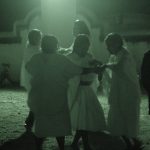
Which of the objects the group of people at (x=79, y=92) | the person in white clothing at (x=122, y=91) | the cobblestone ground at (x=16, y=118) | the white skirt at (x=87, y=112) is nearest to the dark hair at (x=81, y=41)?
the group of people at (x=79, y=92)

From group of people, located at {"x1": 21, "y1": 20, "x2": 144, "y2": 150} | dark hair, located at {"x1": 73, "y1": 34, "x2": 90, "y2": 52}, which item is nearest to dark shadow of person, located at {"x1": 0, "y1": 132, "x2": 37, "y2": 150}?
group of people, located at {"x1": 21, "y1": 20, "x2": 144, "y2": 150}

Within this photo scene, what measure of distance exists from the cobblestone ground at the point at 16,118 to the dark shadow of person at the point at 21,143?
0.48ft

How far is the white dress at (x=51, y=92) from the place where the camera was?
711cm

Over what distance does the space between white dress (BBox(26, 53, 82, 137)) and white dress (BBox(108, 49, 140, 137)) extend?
713mm

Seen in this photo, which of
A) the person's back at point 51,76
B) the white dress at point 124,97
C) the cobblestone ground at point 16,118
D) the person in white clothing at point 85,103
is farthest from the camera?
the cobblestone ground at point 16,118

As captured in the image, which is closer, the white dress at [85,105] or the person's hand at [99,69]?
the person's hand at [99,69]

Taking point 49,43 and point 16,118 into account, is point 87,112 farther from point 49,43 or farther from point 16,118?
point 16,118

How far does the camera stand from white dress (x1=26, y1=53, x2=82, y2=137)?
23.3 ft

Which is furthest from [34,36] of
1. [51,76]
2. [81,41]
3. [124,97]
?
[124,97]

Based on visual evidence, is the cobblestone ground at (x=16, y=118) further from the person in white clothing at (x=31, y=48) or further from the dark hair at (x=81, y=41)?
the dark hair at (x=81, y=41)

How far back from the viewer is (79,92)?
780 cm

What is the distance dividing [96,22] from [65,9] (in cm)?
199

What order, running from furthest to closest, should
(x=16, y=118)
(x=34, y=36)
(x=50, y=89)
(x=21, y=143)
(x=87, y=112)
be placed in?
(x=16, y=118) < (x=34, y=36) < (x=21, y=143) < (x=87, y=112) < (x=50, y=89)

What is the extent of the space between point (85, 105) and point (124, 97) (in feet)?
1.94
